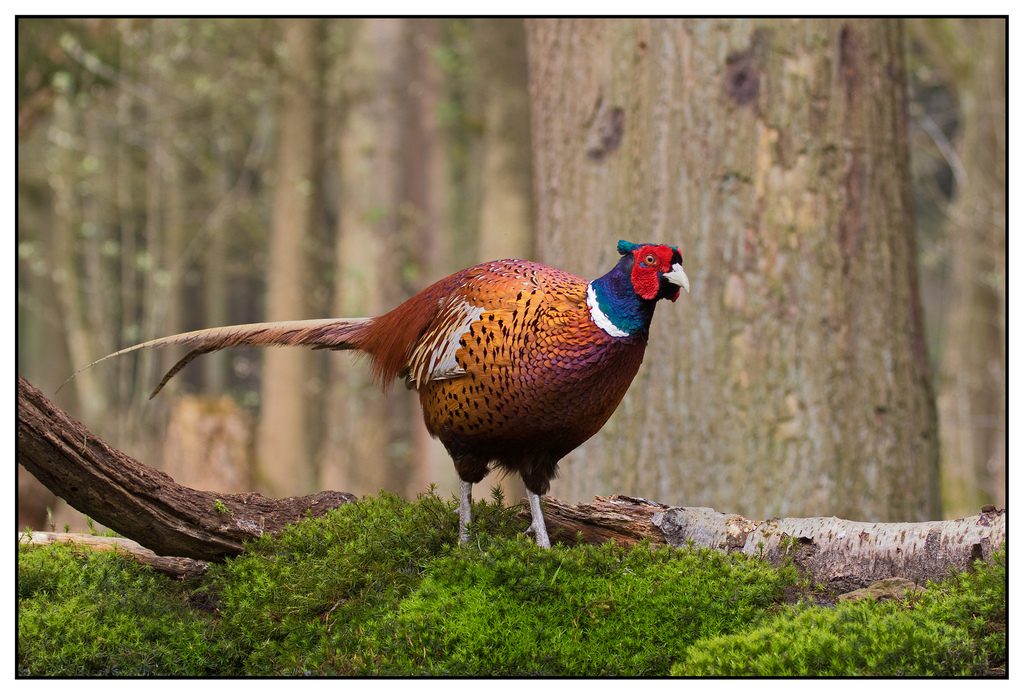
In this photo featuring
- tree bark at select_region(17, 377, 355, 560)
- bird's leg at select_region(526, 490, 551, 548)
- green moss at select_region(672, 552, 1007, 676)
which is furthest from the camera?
bird's leg at select_region(526, 490, 551, 548)

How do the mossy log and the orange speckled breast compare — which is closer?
the orange speckled breast

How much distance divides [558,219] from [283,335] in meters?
2.34

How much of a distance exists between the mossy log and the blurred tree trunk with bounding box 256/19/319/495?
353 inches

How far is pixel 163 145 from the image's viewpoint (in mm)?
14719

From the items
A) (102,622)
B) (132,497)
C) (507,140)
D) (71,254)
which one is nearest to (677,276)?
(132,497)

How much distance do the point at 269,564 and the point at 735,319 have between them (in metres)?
3.01

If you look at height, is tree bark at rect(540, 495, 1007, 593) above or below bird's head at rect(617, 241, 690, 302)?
below

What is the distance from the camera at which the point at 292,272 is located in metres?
13.6

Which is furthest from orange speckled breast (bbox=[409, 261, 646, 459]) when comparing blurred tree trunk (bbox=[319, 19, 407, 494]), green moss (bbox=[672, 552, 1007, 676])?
blurred tree trunk (bbox=[319, 19, 407, 494])

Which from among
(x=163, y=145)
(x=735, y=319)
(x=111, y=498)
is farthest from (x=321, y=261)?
(x=111, y=498)

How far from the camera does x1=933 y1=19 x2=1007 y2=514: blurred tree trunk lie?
43.1 ft

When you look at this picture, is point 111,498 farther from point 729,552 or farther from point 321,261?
point 321,261

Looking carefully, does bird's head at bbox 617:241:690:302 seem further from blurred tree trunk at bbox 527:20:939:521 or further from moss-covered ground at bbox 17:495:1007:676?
blurred tree trunk at bbox 527:20:939:521

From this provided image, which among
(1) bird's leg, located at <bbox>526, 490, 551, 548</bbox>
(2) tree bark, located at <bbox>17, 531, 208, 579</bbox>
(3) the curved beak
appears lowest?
(2) tree bark, located at <bbox>17, 531, 208, 579</bbox>
